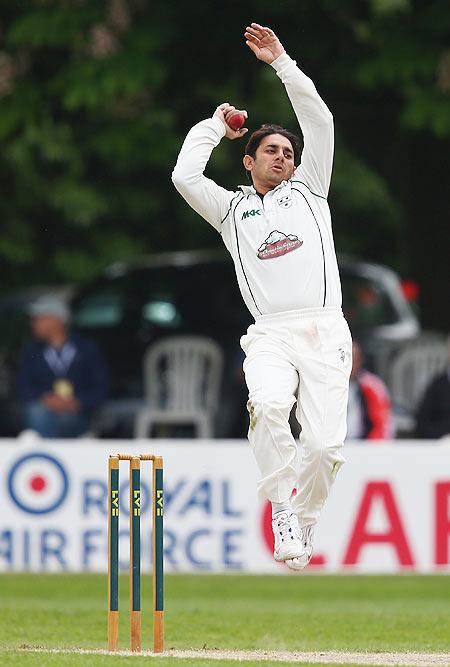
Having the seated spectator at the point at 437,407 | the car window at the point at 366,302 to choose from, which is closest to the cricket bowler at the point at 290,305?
the seated spectator at the point at 437,407

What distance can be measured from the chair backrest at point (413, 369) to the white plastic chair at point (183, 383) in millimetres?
1702

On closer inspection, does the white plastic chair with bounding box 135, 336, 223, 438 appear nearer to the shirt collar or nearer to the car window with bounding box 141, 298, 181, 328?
the car window with bounding box 141, 298, 181, 328

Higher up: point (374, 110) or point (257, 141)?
point (374, 110)

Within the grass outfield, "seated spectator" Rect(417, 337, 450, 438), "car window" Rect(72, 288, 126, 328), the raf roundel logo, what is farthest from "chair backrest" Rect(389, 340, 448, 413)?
the raf roundel logo

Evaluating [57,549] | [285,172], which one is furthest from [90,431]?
[285,172]

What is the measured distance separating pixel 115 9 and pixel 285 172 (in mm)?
6398

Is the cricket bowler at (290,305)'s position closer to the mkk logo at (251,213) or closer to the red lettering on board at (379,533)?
the mkk logo at (251,213)

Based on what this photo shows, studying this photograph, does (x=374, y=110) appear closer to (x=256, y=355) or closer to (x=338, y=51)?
(x=338, y=51)

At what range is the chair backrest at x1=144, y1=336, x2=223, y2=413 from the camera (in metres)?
17.9

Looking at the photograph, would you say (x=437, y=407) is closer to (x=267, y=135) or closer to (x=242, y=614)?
(x=242, y=614)

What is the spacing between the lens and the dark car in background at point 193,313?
1819 cm

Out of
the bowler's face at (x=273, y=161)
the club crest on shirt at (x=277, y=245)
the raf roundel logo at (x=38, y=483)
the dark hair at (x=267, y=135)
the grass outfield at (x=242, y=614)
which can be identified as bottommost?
the grass outfield at (x=242, y=614)

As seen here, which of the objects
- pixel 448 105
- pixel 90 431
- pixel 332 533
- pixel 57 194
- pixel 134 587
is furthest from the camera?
pixel 57 194

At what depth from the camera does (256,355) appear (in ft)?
31.0
